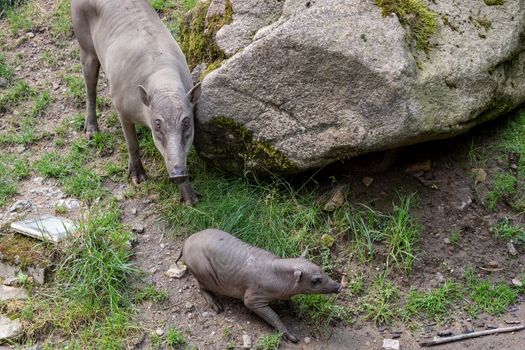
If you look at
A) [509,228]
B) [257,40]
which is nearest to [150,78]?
[257,40]

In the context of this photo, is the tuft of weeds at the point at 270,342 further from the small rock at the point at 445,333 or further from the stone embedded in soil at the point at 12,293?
the stone embedded in soil at the point at 12,293

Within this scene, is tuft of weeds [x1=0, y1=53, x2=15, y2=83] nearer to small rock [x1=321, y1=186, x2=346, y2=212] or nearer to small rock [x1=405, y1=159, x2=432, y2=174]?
small rock [x1=321, y1=186, x2=346, y2=212]

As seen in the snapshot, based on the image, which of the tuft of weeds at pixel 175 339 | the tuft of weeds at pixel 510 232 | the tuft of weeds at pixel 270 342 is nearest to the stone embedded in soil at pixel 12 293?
the tuft of weeds at pixel 175 339

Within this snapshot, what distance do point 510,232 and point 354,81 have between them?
1.71 metres

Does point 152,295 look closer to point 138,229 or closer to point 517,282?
point 138,229

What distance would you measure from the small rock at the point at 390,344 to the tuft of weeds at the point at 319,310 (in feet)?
1.12

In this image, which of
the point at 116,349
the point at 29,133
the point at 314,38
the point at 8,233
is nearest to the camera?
the point at 116,349

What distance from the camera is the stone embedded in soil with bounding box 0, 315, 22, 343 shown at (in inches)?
194

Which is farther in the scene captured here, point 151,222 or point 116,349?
point 151,222

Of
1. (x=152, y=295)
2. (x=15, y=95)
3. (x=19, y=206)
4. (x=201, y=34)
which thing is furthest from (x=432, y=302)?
(x=15, y=95)

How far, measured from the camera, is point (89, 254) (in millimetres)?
5258

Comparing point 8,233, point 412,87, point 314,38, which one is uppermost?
point 314,38

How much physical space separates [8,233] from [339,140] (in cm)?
282

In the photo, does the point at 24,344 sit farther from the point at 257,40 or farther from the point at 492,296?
the point at 492,296
